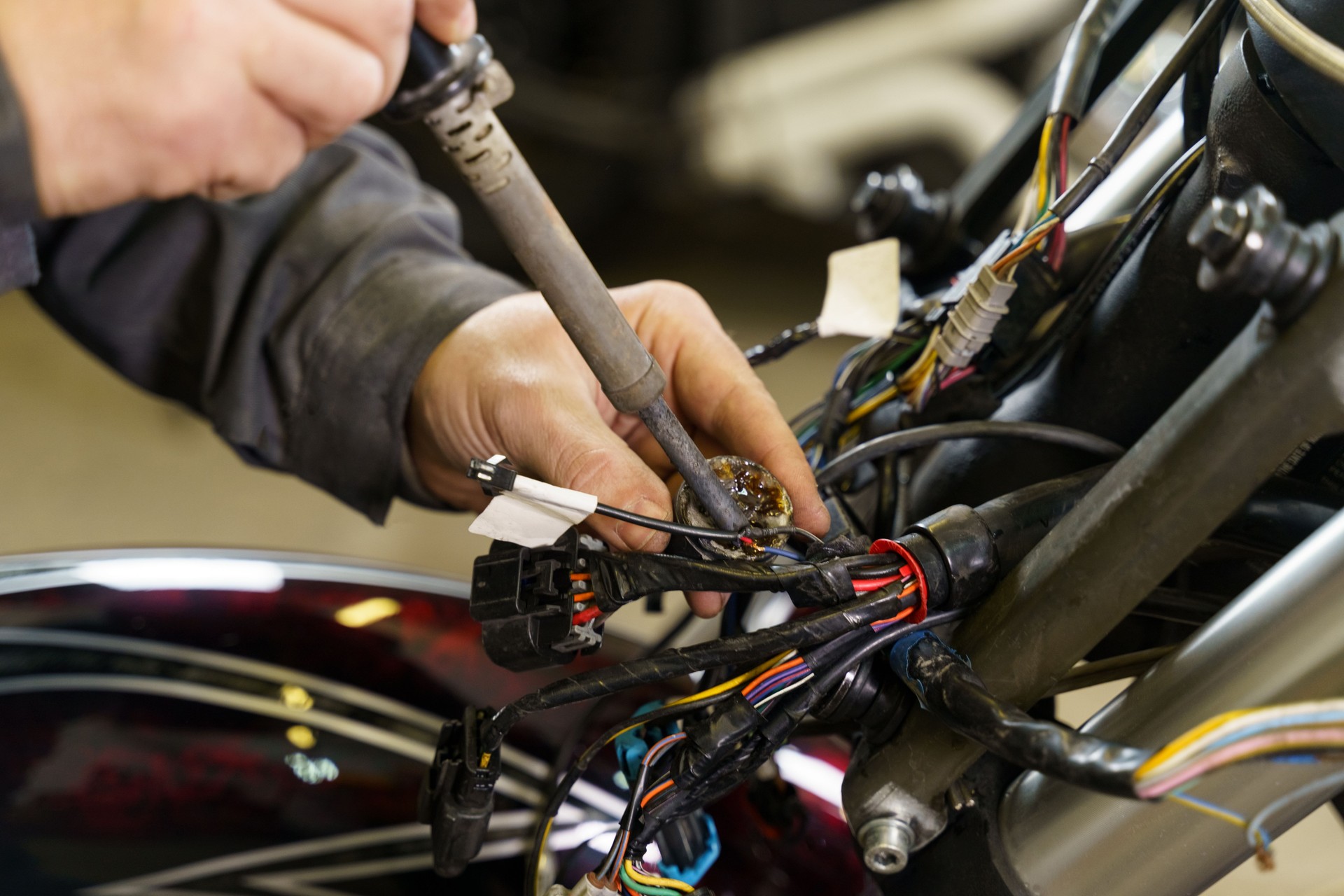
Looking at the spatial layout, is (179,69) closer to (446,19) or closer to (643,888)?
(446,19)

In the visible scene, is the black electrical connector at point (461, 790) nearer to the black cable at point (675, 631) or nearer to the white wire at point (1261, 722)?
the black cable at point (675, 631)

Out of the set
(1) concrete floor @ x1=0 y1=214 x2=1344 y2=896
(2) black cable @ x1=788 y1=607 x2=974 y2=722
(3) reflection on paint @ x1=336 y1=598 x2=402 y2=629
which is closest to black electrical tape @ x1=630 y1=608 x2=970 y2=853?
(2) black cable @ x1=788 y1=607 x2=974 y2=722

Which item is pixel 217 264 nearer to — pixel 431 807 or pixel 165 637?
pixel 165 637

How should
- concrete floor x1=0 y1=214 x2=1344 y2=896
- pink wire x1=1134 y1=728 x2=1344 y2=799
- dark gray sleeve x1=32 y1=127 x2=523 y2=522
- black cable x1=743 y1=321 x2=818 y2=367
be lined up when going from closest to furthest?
Answer: 1. pink wire x1=1134 y1=728 x2=1344 y2=799
2. black cable x1=743 y1=321 x2=818 y2=367
3. dark gray sleeve x1=32 y1=127 x2=523 y2=522
4. concrete floor x1=0 y1=214 x2=1344 y2=896

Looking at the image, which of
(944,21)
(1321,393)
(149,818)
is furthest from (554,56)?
(1321,393)

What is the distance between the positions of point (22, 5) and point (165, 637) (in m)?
0.41

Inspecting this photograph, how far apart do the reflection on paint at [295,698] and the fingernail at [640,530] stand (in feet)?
0.95

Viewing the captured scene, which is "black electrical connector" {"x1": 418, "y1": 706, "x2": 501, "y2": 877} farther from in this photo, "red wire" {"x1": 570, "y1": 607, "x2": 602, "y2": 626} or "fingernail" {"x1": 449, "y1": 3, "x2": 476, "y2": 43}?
"fingernail" {"x1": 449, "y1": 3, "x2": 476, "y2": 43}

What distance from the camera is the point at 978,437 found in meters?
0.52

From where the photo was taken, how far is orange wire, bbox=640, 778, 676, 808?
17.6 inches

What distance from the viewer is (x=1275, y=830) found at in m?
0.37

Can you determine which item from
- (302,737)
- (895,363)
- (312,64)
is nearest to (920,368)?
(895,363)

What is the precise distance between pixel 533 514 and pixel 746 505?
10cm

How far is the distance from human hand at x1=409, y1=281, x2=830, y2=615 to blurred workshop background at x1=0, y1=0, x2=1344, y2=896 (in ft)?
4.01
